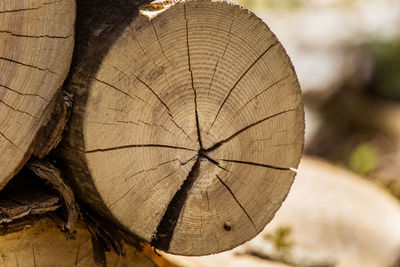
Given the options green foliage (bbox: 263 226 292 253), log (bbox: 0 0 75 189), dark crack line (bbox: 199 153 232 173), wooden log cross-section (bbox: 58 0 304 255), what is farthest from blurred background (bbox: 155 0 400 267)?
log (bbox: 0 0 75 189)

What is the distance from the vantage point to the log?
195 centimetres

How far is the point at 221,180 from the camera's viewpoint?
A: 2.46 m

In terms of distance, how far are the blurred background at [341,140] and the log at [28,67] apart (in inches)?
51.5

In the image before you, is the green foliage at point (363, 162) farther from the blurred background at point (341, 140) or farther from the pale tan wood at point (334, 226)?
the pale tan wood at point (334, 226)

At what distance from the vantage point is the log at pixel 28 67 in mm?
1954

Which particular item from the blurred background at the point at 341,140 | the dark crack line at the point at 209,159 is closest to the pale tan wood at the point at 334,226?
the blurred background at the point at 341,140

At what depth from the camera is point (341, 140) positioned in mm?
8648

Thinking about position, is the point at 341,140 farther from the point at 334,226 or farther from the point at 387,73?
the point at 334,226

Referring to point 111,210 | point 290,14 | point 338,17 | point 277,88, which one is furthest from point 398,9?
point 111,210

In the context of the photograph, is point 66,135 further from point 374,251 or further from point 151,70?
point 374,251

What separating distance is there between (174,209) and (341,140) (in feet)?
21.6

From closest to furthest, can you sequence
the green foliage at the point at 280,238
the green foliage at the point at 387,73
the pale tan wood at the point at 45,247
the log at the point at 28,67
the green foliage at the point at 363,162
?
the log at the point at 28,67, the pale tan wood at the point at 45,247, the green foliage at the point at 280,238, the green foliage at the point at 363,162, the green foliage at the point at 387,73

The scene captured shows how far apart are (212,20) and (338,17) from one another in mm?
6705

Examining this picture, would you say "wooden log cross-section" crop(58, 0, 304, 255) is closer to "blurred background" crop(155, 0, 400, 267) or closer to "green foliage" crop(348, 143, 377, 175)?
"blurred background" crop(155, 0, 400, 267)
